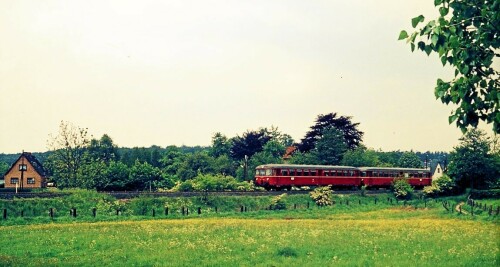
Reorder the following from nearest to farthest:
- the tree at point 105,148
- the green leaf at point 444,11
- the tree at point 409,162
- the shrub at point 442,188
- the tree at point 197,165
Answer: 1. the green leaf at point 444,11
2. the shrub at point 442,188
3. the tree at point 197,165
4. the tree at point 409,162
5. the tree at point 105,148

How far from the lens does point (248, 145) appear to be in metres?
102

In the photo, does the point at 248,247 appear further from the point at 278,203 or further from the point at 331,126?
the point at 331,126

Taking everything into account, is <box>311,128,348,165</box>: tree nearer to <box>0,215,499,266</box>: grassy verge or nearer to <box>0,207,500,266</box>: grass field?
<box>0,207,500,266</box>: grass field

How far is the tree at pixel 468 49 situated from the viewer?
7.82m

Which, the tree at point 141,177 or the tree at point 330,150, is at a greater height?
the tree at point 330,150

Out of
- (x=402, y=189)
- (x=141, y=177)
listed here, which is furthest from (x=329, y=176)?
(x=141, y=177)

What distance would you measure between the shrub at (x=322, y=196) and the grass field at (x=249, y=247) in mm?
23625

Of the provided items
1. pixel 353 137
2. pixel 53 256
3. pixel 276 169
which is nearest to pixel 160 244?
pixel 53 256

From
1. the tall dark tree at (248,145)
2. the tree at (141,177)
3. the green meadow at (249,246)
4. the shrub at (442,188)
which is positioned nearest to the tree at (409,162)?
the tall dark tree at (248,145)

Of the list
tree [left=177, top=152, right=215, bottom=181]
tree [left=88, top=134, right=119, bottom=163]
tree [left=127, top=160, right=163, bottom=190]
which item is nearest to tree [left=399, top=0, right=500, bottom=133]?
tree [left=127, top=160, right=163, bottom=190]

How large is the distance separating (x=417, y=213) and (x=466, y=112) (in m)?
37.0

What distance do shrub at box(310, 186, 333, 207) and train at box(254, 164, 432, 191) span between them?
13.6ft

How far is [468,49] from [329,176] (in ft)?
174

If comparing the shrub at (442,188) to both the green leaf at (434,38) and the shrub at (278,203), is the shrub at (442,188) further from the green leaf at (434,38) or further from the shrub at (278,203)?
the green leaf at (434,38)
